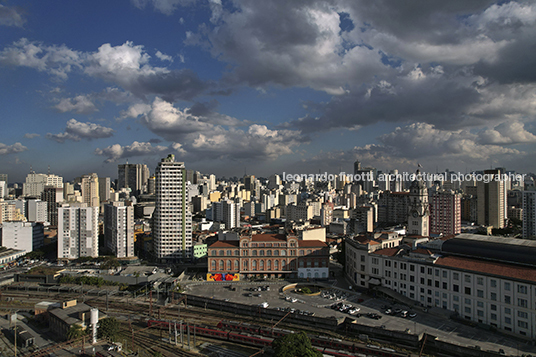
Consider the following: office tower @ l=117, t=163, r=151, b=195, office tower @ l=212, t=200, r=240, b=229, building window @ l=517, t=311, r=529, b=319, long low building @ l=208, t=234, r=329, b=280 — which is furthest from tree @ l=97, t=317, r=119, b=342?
office tower @ l=117, t=163, r=151, b=195

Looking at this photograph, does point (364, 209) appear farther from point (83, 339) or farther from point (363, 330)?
point (83, 339)

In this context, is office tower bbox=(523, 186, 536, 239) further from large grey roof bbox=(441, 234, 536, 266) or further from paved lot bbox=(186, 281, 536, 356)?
paved lot bbox=(186, 281, 536, 356)

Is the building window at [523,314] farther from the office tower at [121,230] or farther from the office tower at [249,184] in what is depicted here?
the office tower at [249,184]

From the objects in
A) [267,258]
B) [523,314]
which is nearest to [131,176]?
[267,258]

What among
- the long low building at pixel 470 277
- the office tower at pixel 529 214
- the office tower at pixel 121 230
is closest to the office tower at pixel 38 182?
the office tower at pixel 121 230

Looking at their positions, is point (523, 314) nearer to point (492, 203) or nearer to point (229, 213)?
point (492, 203)

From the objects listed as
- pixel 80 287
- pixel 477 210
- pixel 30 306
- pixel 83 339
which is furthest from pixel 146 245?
pixel 477 210
